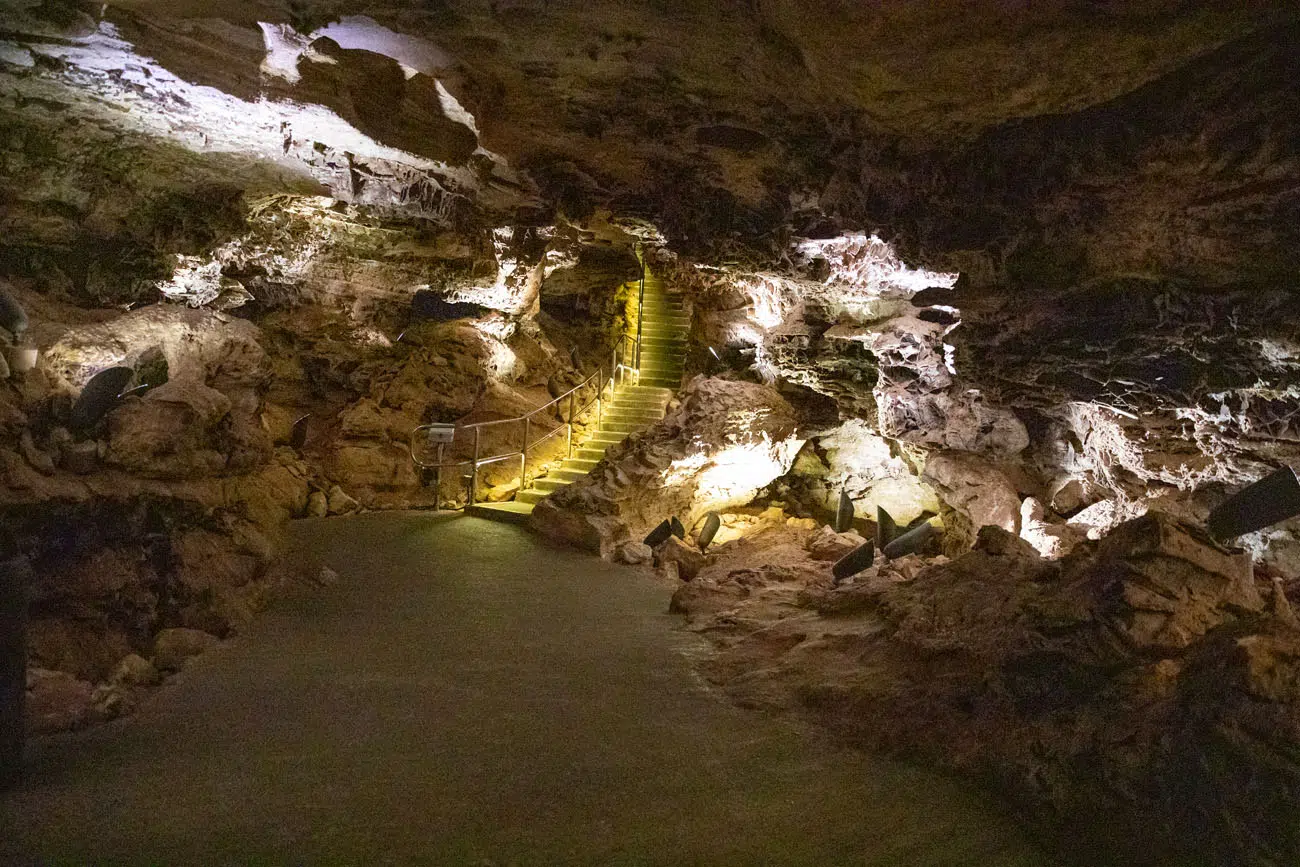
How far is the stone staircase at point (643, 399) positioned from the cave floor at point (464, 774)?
551cm

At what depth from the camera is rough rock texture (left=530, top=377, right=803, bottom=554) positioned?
10.0 meters

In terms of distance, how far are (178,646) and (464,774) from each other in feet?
9.55

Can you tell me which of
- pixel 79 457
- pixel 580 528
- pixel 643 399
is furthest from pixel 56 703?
pixel 643 399

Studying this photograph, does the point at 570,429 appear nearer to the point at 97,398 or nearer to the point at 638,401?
the point at 638,401

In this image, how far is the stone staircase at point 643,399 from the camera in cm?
1142

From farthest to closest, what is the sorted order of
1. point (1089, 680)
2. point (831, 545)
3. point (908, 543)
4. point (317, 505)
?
point (317, 505), point (831, 545), point (908, 543), point (1089, 680)

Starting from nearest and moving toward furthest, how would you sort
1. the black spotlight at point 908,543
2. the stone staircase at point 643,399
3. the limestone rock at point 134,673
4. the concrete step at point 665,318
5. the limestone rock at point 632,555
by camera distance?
the limestone rock at point 134,673, the black spotlight at point 908,543, the limestone rock at point 632,555, the stone staircase at point 643,399, the concrete step at point 665,318

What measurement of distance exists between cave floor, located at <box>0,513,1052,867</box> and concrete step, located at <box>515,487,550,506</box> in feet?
18.5

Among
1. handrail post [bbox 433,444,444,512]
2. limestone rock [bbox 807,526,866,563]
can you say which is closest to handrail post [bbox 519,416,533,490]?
handrail post [bbox 433,444,444,512]

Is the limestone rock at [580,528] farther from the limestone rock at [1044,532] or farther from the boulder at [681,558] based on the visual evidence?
the limestone rock at [1044,532]

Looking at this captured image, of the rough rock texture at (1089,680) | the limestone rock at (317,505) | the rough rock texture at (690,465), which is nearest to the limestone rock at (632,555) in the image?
the rough rock texture at (690,465)

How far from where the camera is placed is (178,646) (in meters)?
A: 4.89

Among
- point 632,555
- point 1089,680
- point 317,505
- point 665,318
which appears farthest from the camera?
point 665,318

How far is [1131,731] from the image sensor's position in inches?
122
